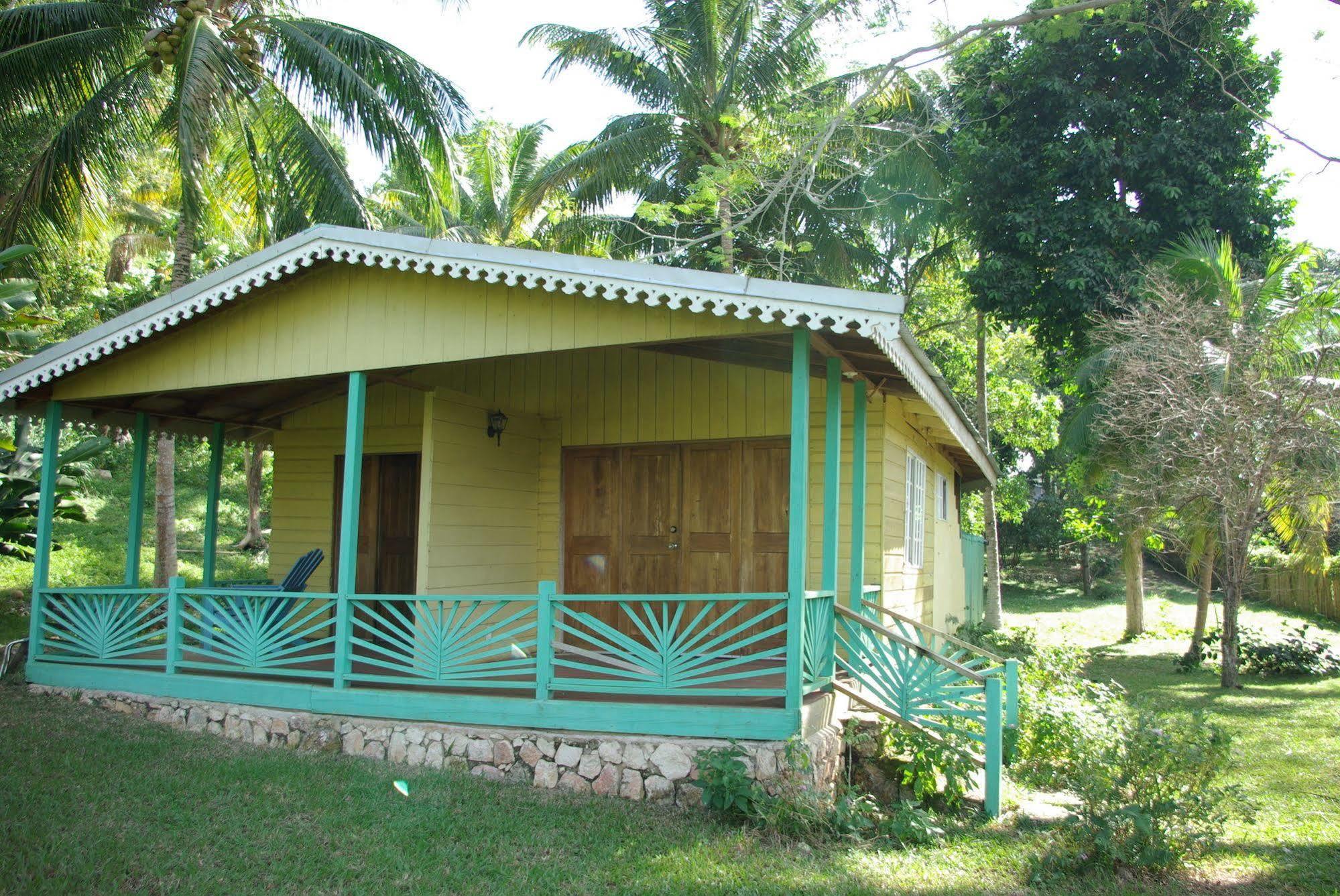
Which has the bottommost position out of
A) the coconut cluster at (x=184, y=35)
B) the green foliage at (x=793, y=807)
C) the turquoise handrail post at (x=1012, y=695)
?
the green foliage at (x=793, y=807)

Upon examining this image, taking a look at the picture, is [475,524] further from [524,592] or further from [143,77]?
[143,77]

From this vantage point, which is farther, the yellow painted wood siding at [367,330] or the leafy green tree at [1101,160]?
the leafy green tree at [1101,160]

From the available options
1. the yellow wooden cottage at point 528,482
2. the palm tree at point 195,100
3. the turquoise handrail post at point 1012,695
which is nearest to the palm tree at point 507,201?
the palm tree at point 195,100

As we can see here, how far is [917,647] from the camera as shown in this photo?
22.6 feet

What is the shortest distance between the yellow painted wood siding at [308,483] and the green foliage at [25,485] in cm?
272

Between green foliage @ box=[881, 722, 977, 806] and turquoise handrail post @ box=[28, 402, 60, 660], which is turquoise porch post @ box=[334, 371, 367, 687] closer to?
turquoise handrail post @ box=[28, 402, 60, 660]

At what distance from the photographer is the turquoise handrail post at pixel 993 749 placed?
21.5 feet

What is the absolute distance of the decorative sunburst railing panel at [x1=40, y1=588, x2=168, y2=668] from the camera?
845 cm

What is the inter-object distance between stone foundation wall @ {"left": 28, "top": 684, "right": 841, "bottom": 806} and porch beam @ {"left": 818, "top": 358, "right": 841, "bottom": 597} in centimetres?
110

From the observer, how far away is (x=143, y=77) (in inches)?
496

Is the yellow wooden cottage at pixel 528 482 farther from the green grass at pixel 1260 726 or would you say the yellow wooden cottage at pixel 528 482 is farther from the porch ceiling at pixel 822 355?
the green grass at pixel 1260 726

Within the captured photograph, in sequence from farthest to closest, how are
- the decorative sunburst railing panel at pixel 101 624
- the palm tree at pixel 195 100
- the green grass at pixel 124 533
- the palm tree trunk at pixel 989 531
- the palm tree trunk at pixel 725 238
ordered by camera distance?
the palm tree trunk at pixel 989 531 < the green grass at pixel 124 533 < the palm tree trunk at pixel 725 238 < the palm tree at pixel 195 100 < the decorative sunburst railing panel at pixel 101 624

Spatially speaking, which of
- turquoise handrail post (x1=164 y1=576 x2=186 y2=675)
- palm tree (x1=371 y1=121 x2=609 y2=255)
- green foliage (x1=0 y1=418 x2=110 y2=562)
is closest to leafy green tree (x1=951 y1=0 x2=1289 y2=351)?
palm tree (x1=371 y1=121 x2=609 y2=255)

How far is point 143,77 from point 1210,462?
14.5 metres
